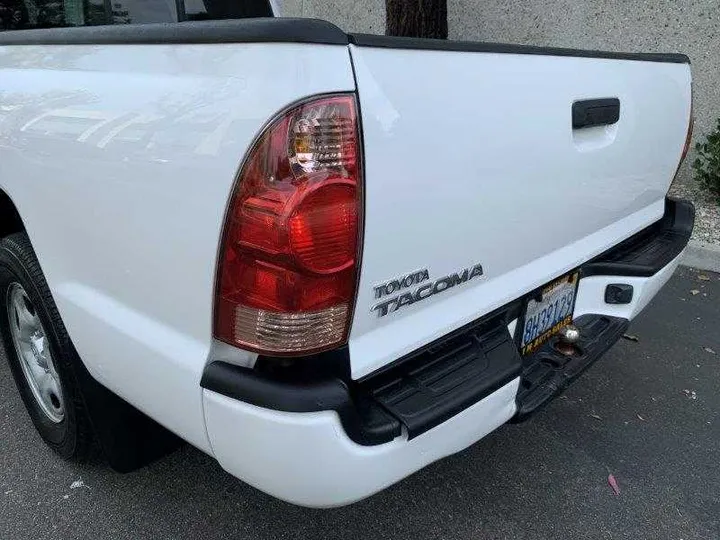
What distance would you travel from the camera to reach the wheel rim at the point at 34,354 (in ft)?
7.79

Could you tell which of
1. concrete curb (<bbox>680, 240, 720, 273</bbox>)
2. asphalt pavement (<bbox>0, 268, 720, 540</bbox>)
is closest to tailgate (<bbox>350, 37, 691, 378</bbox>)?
asphalt pavement (<bbox>0, 268, 720, 540</bbox>)

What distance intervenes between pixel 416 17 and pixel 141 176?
5.10 m

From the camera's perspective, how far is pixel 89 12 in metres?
2.57

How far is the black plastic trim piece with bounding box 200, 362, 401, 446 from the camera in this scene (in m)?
1.39

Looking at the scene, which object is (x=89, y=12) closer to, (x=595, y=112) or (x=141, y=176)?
(x=141, y=176)

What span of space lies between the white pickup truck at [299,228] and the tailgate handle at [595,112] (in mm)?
10

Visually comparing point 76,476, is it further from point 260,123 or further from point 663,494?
point 663,494

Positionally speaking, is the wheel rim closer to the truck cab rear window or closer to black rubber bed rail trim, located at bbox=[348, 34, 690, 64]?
the truck cab rear window

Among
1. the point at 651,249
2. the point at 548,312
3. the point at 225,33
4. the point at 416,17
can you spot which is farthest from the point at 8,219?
the point at 416,17

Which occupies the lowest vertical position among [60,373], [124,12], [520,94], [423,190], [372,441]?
[60,373]

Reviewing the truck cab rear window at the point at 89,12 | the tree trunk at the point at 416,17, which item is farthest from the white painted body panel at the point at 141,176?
the tree trunk at the point at 416,17

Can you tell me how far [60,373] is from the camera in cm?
211

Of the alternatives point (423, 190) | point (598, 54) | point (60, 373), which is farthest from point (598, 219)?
point (60, 373)

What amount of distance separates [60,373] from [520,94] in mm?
1773
